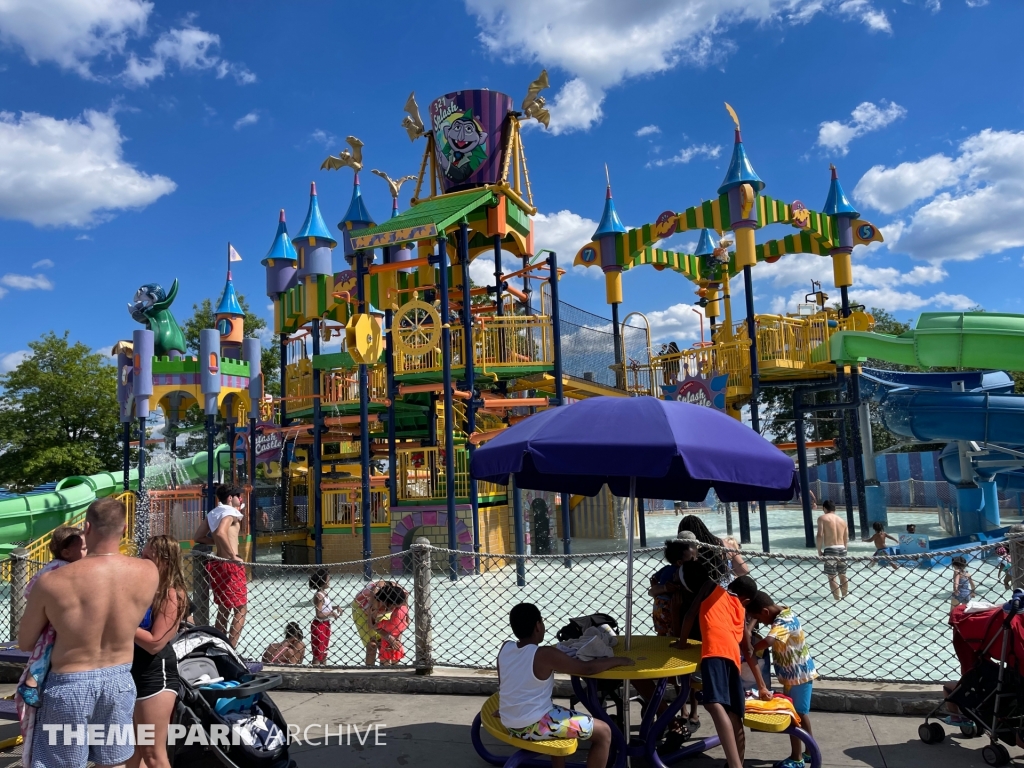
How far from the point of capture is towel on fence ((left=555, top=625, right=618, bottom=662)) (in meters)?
4.12

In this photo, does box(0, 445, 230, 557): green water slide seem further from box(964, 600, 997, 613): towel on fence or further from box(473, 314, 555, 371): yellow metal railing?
box(964, 600, 997, 613): towel on fence

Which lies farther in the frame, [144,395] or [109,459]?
[109,459]

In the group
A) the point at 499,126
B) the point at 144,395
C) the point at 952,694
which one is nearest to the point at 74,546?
the point at 952,694

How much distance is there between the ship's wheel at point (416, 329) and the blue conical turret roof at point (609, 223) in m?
5.93

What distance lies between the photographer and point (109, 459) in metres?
33.0

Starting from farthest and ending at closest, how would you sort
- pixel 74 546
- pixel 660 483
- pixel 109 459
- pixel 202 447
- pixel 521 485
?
pixel 202 447, pixel 109 459, pixel 521 485, pixel 660 483, pixel 74 546

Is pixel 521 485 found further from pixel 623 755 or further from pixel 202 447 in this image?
pixel 202 447

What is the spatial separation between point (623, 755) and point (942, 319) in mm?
13052

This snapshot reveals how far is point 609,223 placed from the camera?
1958 centimetres

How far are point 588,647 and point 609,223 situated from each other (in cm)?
1648

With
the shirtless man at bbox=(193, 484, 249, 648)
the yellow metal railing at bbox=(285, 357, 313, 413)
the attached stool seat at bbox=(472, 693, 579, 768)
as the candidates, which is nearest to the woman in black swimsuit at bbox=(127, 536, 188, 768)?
the attached stool seat at bbox=(472, 693, 579, 768)

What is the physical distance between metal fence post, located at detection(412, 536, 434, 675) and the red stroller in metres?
3.38

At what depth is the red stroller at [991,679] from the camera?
13.7 feet

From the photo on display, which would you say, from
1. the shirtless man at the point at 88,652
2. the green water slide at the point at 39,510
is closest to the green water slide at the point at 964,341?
the shirtless man at the point at 88,652
